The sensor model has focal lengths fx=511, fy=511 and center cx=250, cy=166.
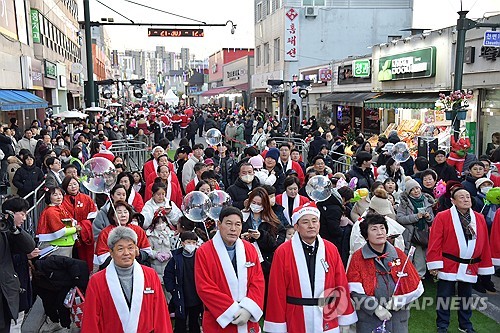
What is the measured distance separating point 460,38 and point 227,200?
29.1 ft

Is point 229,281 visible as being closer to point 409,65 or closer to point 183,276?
point 183,276

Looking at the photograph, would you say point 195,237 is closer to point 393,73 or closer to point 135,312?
point 135,312

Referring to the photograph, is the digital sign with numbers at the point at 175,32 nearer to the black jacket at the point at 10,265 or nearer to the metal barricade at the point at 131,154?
the metal barricade at the point at 131,154

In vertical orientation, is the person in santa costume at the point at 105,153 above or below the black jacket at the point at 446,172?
above

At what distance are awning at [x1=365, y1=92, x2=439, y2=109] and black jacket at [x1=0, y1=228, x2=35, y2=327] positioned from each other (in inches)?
535

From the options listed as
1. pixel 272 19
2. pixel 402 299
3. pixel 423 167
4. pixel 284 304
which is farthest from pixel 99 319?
pixel 272 19

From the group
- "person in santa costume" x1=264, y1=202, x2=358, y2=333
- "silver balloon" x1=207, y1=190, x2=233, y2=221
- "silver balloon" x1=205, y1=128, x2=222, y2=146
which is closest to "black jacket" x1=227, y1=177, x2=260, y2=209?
Answer: "silver balloon" x1=207, y1=190, x2=233, y2=221

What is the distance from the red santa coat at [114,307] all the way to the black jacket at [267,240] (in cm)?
159

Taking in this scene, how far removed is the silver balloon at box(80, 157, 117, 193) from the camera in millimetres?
6301

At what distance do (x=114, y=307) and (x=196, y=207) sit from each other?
6.00 ft

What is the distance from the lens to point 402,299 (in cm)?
403

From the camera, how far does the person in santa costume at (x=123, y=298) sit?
3.66m

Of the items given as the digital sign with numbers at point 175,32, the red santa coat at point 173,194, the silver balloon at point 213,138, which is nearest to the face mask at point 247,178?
the red santa coat at point 173,194

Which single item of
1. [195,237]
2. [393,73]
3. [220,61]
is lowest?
[195,237]
